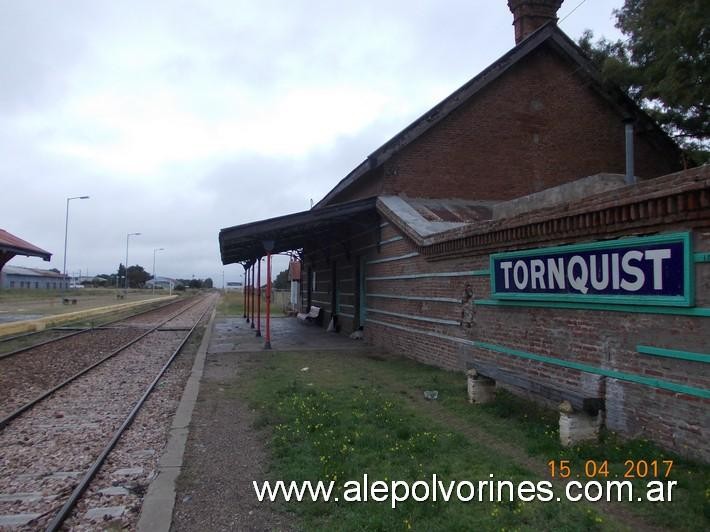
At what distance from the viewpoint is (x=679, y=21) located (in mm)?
12156

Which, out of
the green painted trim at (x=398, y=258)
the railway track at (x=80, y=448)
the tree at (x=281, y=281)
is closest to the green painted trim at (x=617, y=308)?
the green painted trim at (x=398, y=258)

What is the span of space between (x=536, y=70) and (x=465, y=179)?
3973 millimetres

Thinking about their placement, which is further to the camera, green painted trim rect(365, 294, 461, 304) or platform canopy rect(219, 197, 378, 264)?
platform canopy rect(219, 197, 378, 264)

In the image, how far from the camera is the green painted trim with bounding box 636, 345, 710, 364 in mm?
4568

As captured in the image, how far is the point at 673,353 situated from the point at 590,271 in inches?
50.8

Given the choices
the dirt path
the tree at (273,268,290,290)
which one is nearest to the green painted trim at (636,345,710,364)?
the dirt path

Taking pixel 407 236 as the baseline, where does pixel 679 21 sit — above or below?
above

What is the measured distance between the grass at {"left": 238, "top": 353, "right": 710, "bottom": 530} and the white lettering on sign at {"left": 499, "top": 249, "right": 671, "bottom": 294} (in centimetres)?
155

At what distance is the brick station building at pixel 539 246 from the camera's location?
4.87 metres

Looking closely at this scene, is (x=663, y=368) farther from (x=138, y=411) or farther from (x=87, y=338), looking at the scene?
(x=87, y=338)

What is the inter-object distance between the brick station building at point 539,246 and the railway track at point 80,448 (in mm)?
4302

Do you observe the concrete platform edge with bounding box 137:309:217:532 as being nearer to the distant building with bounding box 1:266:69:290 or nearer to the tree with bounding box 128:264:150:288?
the distant building with bounding box 1:266:69:290

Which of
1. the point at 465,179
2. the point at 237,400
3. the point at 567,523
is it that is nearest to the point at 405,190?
the point at 465,179

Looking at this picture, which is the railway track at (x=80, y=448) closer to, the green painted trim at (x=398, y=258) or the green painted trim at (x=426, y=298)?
the green painted trim at (x=426, y=298)
